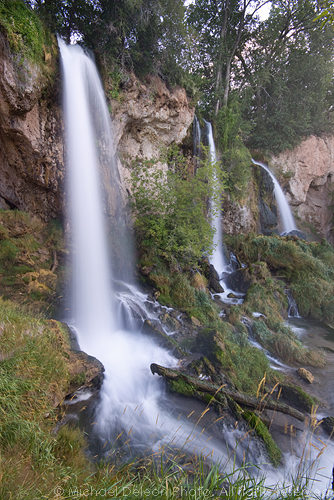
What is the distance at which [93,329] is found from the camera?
6.13m

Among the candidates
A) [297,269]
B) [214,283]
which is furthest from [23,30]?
[297,269]

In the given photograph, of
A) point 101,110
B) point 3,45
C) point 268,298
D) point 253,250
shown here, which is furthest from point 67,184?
point 253,250

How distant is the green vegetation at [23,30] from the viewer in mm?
5715

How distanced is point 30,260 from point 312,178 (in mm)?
21123

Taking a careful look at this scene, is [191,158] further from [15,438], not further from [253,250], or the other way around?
[15,438]

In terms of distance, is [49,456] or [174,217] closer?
[49,456]

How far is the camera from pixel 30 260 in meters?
6.83

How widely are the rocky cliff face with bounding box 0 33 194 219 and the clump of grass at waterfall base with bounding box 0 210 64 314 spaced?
55 centimetres

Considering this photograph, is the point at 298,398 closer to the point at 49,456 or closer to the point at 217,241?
the point at 49,456

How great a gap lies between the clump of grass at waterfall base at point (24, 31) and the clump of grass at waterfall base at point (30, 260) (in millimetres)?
4046

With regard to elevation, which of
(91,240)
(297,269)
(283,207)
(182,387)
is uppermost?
(283,207)

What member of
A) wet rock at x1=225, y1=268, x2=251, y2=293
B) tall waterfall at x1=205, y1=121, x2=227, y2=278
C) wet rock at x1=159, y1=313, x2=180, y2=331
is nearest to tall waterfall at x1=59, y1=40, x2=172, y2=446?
wet rock at x1=159, y1=313, x2=180, y2=331

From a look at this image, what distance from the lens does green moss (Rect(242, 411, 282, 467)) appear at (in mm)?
3636

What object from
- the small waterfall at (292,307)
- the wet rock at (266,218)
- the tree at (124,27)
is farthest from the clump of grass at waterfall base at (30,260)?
the wet rock at (266,218)
